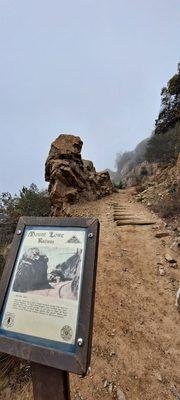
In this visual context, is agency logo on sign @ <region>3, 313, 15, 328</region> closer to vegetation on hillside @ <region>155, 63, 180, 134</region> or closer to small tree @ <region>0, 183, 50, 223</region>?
small tree @ <region>0, 183, 50, 223</region>

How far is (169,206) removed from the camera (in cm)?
741


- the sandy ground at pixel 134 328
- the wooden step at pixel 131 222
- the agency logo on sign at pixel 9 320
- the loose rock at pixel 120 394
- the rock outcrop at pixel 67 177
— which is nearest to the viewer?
the agency logo on sign at pixel 9 320

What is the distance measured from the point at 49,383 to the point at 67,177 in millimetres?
9192

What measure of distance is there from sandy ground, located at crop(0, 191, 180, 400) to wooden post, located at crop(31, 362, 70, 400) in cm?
144

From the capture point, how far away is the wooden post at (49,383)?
1591 mm

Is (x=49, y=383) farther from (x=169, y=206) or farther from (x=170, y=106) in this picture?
(x=170, y=106)

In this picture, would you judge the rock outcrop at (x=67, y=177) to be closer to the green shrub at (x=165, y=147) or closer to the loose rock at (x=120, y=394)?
the green shrub at (x=165, y=147)

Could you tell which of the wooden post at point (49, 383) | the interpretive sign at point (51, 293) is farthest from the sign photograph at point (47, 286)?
the wooden post at point (49, 383)

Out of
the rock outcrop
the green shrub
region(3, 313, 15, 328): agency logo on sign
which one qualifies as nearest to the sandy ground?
region(3, 313, 15, 328): agency logo on sign

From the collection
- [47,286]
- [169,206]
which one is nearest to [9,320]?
[47,286]

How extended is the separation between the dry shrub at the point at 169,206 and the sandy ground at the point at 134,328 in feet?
4.35

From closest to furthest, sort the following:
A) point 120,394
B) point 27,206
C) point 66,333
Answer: point 66,333
point 120,394
point 27,206

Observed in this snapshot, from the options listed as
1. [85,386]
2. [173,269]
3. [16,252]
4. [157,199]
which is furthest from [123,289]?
[157,199]

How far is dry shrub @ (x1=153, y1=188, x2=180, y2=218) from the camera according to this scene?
7.10 meters
